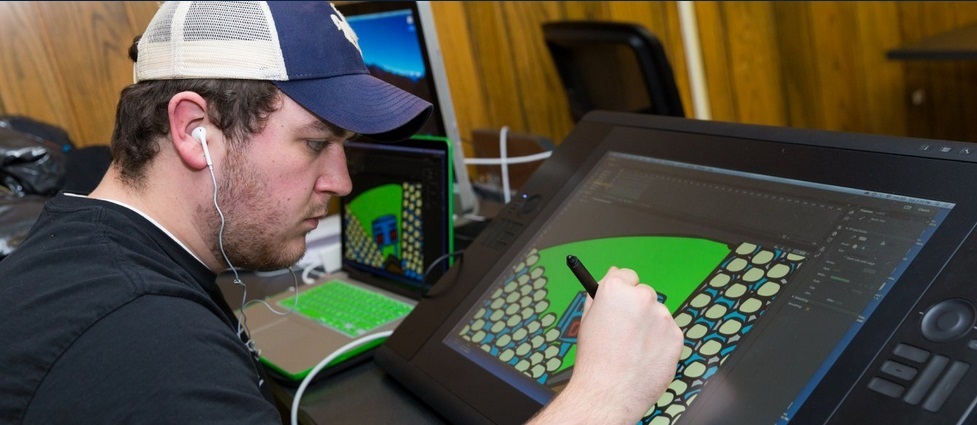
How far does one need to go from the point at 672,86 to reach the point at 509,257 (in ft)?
3.38

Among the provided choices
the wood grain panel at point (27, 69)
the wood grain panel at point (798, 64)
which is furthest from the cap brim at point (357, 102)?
the wood grain panel at point (798, 64)

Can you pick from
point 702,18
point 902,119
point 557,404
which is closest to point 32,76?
point 557,404

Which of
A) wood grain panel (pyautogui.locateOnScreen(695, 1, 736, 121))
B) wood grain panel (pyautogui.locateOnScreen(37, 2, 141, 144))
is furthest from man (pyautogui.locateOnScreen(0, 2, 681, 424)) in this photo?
wood grain panel (pyautogui.locateOnScreen(695, 1, 736, 121))

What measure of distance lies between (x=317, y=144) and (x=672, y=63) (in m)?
2.17

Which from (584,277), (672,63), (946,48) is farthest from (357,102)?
(672,63)

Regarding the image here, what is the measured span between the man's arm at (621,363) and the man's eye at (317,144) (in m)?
0.35

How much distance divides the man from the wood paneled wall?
1.26 meters

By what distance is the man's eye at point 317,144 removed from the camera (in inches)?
33.2

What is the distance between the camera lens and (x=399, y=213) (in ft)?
4.34

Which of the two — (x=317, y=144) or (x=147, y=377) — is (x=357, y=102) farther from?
(x=147, y=377)

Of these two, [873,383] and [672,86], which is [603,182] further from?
[672,86]

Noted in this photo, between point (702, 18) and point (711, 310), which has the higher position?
point (702, 18)

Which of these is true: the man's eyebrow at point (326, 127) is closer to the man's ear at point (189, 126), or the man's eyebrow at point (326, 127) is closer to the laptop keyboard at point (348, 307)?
the man's ear at point (189, 126)

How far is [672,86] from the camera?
72.1 inches
